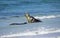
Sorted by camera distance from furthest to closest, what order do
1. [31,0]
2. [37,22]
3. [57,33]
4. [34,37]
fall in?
[31,0] < [37,22] < [57,33] < [34,37]

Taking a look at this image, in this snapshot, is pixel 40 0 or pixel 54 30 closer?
pixel 54 30

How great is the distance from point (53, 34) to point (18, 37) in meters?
1.15

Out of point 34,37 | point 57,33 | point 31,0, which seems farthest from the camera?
point 31,0

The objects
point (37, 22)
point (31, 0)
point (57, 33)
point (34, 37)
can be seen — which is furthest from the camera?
point (31, 0)

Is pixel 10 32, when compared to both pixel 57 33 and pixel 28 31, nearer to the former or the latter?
pixel 28 31

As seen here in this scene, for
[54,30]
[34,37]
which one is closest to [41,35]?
[34,37]

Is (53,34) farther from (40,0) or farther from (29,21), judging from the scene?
(40,0)

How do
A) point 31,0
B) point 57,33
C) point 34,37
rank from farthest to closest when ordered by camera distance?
1. point 31,0
2. point 57,33
3. point 34,37

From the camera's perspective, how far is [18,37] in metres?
9.90

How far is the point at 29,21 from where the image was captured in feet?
44.8

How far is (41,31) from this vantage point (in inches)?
428

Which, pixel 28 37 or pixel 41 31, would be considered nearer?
pixel 28 37

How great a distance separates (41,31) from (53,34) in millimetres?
724

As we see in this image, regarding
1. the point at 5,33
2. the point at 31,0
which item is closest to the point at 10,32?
the point at 5,33
